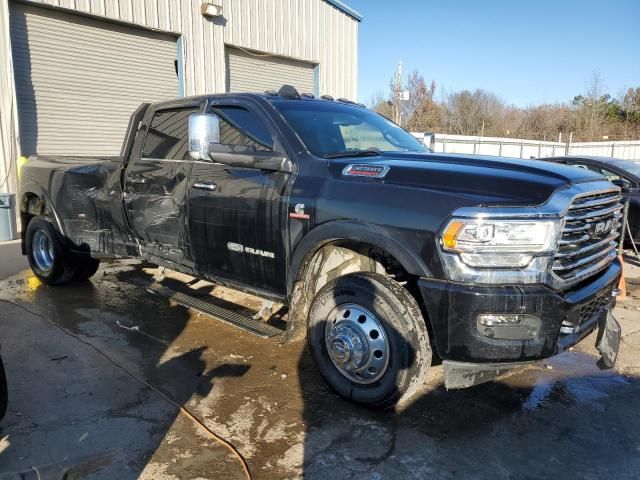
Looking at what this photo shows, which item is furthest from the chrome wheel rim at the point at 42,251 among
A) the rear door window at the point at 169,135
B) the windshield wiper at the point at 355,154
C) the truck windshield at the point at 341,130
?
the windshield wiper at the point at 355,154

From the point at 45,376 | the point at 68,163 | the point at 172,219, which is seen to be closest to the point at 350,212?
the point at 172,219

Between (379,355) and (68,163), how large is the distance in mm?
4151

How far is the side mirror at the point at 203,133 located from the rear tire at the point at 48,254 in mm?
3000

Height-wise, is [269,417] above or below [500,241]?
below

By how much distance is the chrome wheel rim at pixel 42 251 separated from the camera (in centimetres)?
→ 624

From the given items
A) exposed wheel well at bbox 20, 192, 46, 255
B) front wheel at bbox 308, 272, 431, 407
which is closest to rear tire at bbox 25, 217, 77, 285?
exposed wheel well at bbox 20, 192, 46, 255

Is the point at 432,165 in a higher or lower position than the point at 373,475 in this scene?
higher

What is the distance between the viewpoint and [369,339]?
3.23m

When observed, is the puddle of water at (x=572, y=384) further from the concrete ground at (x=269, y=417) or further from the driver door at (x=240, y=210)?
the driver door at (x=240, y=210)

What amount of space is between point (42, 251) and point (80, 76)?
19.1 ft

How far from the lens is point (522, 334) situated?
2.81m

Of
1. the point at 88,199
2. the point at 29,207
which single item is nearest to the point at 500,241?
the point at 88,199

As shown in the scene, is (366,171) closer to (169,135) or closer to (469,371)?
(469,371)

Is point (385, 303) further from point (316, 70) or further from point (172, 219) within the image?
point (316, 70)
